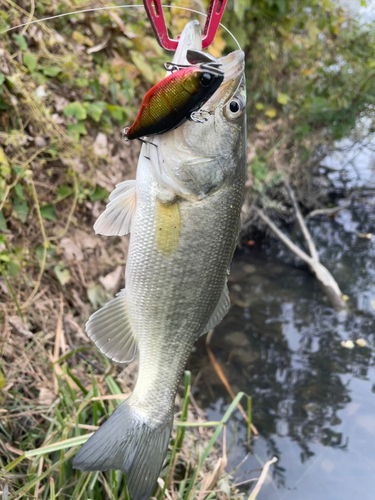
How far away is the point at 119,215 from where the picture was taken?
1271 mm

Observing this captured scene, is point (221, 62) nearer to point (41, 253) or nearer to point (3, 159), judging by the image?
point (3, 159)

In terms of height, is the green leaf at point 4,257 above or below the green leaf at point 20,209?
below

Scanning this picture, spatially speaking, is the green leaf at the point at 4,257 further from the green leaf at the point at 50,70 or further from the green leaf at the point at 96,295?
the green leaf at the point at 50,70

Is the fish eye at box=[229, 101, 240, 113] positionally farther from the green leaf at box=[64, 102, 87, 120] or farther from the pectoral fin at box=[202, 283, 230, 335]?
the green leaf at box=[64, 102, 87, 120]

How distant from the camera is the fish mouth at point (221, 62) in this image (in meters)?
1.04

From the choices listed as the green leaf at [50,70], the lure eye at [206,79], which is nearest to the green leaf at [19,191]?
the green leaf at [50,70]

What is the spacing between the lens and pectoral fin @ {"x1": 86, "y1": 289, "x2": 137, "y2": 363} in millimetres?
1282

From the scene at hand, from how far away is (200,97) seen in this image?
0.89 metres

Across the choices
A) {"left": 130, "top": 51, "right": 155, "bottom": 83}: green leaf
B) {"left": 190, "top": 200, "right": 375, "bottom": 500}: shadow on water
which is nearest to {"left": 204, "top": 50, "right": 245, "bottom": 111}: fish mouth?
{"left": 130, "top": 51, "right": 155, "bottom": 83}: green leaf

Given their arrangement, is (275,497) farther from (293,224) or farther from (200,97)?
(293,224)

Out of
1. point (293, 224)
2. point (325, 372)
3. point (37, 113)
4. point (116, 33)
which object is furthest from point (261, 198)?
point (37, 113)

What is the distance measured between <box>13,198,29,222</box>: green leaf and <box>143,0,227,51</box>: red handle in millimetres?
1845

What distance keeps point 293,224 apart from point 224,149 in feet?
19.5

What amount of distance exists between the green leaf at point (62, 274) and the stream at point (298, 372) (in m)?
1.68
